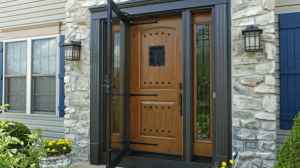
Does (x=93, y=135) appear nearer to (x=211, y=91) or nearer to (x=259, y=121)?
(x=211, y=91)

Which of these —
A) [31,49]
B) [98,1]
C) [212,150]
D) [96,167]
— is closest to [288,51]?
[212,150]

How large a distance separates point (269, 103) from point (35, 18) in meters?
4.30

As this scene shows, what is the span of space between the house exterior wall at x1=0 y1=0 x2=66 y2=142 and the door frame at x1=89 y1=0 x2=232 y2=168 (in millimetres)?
1231

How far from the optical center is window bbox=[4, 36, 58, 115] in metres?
4.21

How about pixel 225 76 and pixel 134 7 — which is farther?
pixel 134 7

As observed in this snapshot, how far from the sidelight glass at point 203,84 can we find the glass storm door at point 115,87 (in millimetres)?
1001

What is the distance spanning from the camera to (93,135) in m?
3.21

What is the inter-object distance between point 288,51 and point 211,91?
1057 millimetres

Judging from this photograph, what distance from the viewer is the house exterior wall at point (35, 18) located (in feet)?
13.6

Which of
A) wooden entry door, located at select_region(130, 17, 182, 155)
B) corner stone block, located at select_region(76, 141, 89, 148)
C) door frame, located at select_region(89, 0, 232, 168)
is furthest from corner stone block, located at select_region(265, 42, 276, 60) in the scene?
corner stone block, located at select_region(76, 141, 89, 148)

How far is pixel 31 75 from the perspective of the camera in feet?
14.3

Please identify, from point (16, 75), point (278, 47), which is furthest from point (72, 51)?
point (278, 47)

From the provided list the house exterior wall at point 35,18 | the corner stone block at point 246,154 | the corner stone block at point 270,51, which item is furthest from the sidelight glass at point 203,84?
the house exterior wall at point 35,18

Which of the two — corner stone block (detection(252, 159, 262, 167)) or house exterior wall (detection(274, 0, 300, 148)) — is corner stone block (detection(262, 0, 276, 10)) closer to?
house exterior wall (detection(274, 0, 300, 148))
